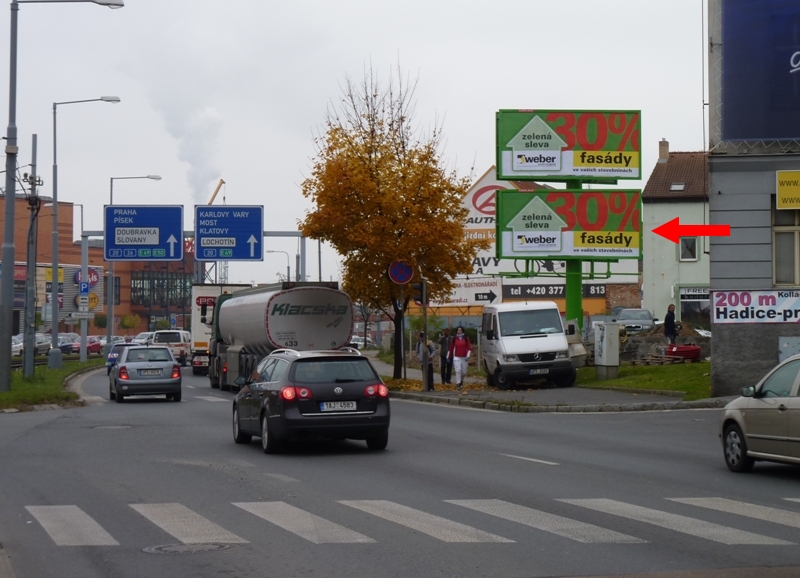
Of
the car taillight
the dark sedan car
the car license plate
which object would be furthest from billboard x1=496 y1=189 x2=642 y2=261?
the car license plate

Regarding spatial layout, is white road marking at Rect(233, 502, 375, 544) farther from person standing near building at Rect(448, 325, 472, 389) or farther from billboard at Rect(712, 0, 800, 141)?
person standing near building at Rect(448, 325, 472, 389)

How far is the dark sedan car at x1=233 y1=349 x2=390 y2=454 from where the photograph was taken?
A: 15.6m

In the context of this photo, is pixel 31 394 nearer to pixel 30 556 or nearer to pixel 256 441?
pixel 256 441

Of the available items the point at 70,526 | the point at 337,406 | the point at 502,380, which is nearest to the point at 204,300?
the point at 502,380

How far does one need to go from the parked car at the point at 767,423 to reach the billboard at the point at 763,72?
12.5 metres

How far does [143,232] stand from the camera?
42250 millimetres

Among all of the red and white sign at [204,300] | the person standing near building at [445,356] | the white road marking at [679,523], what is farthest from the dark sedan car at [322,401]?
the red and white sign at [204,300]

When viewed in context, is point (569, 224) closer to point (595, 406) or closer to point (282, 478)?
point (595, 406)

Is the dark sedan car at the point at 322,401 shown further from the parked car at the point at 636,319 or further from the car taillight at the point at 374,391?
the parked car at the point at 636,319

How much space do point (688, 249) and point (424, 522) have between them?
59.1 m

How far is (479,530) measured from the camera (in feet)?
30.6

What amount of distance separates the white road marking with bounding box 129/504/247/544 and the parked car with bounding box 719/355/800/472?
662cm

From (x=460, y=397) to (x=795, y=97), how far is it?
1048 cm

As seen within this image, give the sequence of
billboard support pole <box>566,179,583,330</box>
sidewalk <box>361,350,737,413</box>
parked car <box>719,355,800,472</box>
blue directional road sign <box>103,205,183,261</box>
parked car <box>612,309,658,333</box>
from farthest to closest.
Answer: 1. parked car <box>612,309,658,333</box>
2. blue directional road sign <box>103,205,183,261</box>
3. billboard support pole <box>566,179,583,330</box>
4. sidewalk <box>361,350,737,413</box>
5. parked car <box>719,355,800,472</box>
